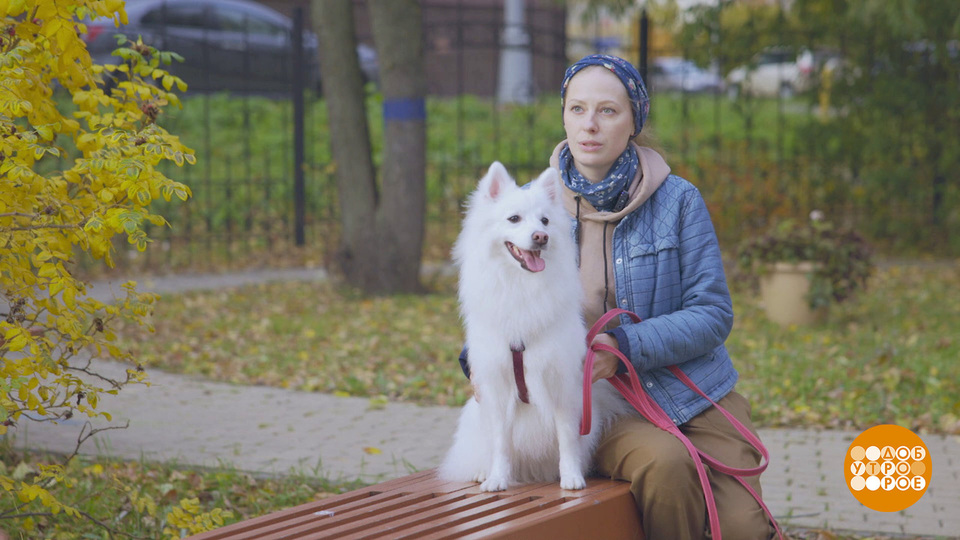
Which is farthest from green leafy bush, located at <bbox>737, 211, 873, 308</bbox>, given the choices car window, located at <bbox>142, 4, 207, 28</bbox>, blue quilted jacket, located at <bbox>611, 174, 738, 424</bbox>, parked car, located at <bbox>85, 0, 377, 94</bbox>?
car window, located at <bbox>142, 4, 207, 28</bbox>

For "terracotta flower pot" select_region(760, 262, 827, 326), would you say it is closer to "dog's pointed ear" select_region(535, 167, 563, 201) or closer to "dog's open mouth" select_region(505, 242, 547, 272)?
"dog's pointed ear" select_region(535, 167, 563, 201)

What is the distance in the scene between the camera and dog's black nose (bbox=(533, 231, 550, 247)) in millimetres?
2957

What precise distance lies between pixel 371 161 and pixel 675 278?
7.33m

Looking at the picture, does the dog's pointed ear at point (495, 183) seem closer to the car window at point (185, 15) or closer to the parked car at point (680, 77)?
the parked car at point (680, 77)

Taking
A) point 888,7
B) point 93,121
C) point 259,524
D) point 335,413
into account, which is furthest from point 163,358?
point 888,7

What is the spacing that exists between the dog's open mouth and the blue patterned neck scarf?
475 millimetres

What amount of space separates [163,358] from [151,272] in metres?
4.10

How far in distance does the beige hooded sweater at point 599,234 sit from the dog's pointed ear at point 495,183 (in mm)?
360

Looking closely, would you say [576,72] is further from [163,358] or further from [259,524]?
[163,358]

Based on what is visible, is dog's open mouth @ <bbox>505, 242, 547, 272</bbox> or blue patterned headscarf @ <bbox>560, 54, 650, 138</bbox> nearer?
dog's open mouth @ <bbox>505, 242, 547, 272</bbox>

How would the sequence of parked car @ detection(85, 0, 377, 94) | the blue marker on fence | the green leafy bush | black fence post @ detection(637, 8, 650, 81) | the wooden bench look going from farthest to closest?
parked car @ detection(85, 0, 377, 94), black fence post @ detection(637, 8, 650, 81), the blue marker on fence, the green leafy bush, the wooden bench

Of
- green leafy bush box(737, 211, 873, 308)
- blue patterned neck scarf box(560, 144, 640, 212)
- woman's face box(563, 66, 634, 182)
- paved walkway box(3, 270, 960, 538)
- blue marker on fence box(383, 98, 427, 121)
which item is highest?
blue marker on fence box(383, 98, 427, 121)

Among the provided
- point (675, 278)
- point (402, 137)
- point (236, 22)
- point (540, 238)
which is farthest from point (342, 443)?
point (236, 22)

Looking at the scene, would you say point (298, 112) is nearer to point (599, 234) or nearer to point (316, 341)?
point (316, 341)
